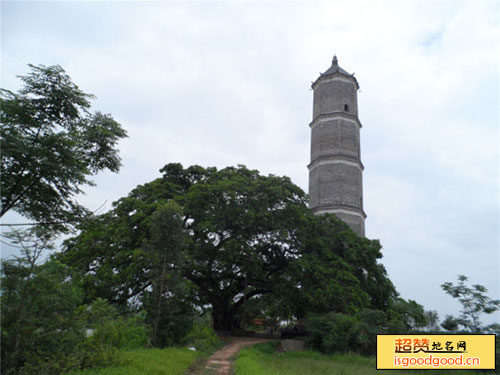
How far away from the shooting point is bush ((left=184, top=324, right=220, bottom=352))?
1505 cm

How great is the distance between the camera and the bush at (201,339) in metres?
15.1

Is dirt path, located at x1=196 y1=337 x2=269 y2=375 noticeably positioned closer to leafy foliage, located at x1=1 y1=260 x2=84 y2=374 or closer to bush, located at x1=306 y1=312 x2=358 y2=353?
bush, located at x1=306 y1=312 x2=358 y2=353

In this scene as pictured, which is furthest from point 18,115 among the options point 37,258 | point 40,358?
point 40,358

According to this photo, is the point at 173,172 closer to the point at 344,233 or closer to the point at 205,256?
the point at 205,256

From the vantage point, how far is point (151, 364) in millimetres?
9539

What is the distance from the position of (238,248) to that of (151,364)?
36.9ft

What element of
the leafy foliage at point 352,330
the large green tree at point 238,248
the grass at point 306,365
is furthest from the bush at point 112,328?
the leafy foliage at point 352,330

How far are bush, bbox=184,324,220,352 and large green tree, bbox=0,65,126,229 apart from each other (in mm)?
8045

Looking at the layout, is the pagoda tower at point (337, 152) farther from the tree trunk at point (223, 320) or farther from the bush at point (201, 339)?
the bush at point (201, 339)

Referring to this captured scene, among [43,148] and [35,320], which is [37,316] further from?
[43,148]

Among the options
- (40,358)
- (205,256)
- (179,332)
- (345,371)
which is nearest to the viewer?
(40,358)

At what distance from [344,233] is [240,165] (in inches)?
300

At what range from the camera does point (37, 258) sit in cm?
721

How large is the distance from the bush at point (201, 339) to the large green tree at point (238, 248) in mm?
3153
